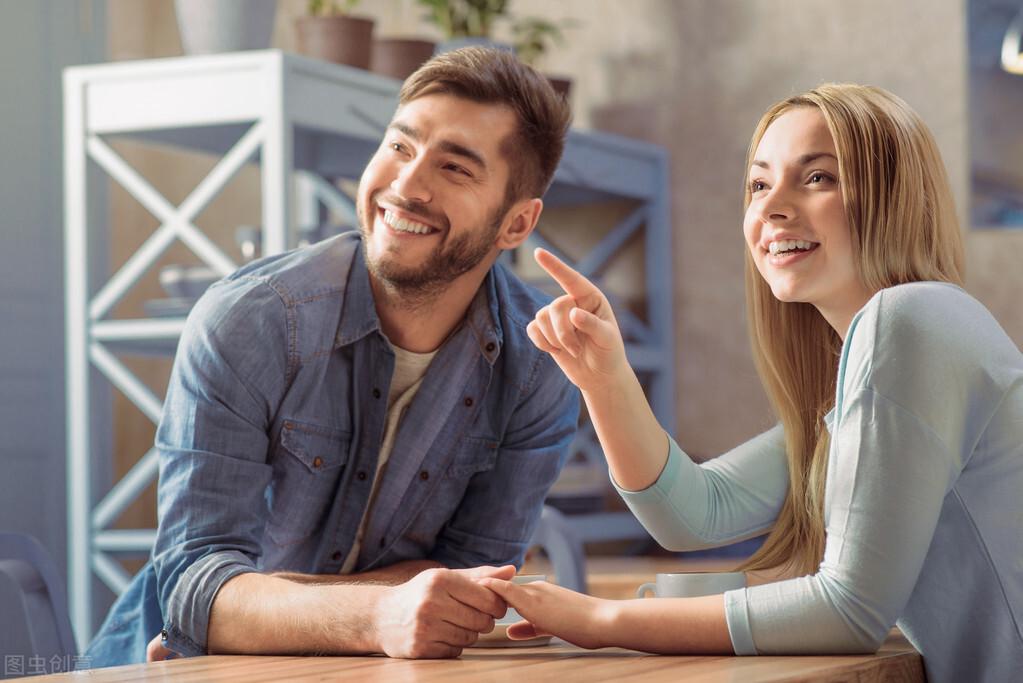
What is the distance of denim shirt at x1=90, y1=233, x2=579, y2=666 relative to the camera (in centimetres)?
144

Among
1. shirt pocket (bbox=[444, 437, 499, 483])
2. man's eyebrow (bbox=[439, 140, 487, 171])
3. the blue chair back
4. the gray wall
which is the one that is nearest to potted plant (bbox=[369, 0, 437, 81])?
the gray wall

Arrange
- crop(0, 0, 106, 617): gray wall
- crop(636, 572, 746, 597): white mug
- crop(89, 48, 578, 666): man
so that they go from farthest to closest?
crop(0, 0, 106, 617): gray wall < crop(89, 48, 578, 666): man < crop(636, 572, 746, 597): white mug

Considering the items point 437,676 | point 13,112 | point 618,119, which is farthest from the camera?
point 618,119

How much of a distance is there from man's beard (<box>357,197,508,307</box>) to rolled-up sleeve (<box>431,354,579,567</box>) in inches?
6.8

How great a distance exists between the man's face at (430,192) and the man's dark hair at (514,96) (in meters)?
0.02

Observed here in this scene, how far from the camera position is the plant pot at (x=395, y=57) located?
283cm

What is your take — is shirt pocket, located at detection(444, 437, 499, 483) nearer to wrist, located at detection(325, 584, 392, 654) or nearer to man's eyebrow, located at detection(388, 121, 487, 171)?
man's eyebrow, located at detection(388, 121, 487, 171)

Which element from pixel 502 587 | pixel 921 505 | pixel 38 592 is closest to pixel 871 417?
pixel 921 505

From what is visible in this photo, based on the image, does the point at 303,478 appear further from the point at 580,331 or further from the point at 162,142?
the point at 162,142

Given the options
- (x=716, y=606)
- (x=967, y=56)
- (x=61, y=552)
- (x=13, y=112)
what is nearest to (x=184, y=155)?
(x=13, y=112)

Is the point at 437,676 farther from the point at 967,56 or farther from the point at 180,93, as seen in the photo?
the point at 967,56

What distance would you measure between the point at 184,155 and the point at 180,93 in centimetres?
112

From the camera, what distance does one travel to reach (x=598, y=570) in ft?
9.66

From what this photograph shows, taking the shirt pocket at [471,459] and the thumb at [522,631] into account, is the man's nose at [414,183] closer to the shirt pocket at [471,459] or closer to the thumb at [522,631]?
the shirt pocket at [471,459]
